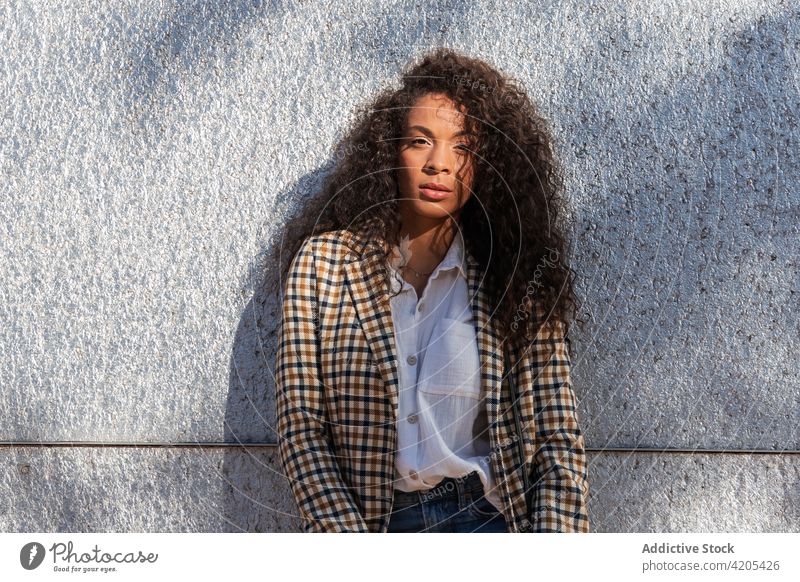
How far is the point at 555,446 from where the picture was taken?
154 centimetres

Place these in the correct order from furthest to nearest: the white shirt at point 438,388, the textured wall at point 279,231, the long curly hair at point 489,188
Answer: the textured wall at point 279,231, the long curly hair at point 489,188, the white shirt at point 438,388

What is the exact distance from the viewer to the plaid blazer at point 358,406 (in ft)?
4.83

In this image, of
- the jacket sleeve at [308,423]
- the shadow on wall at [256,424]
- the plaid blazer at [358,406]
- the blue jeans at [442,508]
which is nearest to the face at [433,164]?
the plaid blazer at [358,406]

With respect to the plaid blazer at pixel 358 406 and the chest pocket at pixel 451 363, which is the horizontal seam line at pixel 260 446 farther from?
the chest pocket at pixel 451 363

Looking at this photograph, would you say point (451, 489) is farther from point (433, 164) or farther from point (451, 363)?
point (433, 164)

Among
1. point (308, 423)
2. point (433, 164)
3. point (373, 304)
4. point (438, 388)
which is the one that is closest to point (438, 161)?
point (433, 164)

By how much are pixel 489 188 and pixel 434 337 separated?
0.91ft

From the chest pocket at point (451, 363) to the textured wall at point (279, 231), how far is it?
29 cm

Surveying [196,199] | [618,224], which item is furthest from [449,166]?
[196,199]

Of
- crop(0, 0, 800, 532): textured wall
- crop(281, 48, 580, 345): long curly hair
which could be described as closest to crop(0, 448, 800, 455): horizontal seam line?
crop(0, 0, 800, 532): textured wall

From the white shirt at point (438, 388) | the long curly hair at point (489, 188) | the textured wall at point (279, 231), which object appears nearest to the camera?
the white shirt at point (438, 388)

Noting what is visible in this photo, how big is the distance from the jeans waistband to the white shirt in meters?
0.01

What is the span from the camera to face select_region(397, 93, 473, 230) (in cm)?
151
